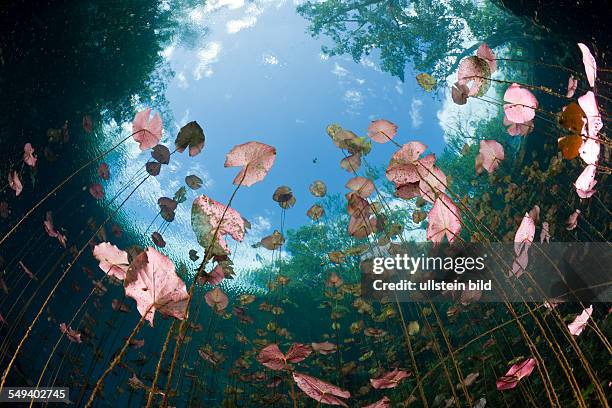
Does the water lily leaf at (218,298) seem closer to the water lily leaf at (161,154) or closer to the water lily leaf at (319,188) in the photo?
the water lily leaf at (161,154)

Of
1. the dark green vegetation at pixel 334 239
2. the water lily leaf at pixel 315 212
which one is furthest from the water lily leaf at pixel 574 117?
the water lily leaf at pixel 315 212

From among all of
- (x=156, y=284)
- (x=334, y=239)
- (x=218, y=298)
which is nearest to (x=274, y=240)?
(x=218, y=298)

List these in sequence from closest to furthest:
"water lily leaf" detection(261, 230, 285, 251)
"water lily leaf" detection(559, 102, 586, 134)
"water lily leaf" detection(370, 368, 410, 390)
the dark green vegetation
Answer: "water lily leaf" detection(559, 102, 586, 134)
"water lily leaf" detection(370, 368, 410, 390)
the dark green vegetation
"water lily leaf" detection(261, 230, 285, 251)

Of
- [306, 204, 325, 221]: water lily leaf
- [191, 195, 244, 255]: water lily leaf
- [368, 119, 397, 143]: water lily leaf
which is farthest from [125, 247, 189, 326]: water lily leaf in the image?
[306, 204, 325, 221]: water lily leaf

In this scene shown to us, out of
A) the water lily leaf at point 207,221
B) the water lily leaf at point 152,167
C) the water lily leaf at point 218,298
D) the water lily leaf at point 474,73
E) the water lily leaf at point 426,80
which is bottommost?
the water lily leaf at point 207,221

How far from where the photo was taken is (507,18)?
848 centimetres

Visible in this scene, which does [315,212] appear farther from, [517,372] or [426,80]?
[517,372]

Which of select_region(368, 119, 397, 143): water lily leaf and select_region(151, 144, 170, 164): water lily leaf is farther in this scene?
select_region(151, 144, 170, 164): water lily leaf

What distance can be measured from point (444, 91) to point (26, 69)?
1215 cm

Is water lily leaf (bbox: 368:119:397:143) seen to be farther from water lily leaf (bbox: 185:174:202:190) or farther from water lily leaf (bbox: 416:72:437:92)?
water lily leaf (bbox: 185:174:202:190)
